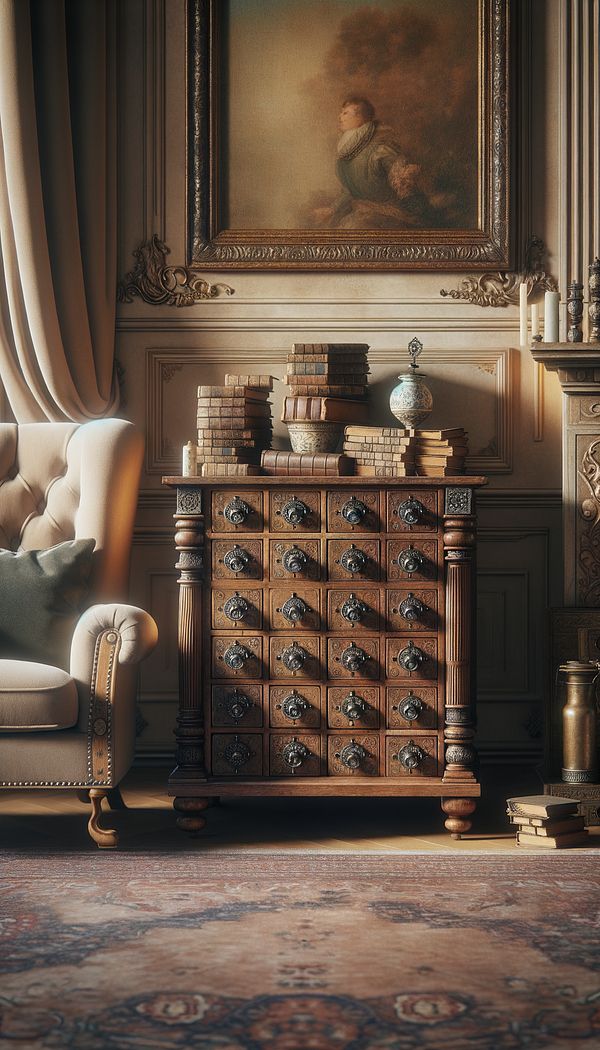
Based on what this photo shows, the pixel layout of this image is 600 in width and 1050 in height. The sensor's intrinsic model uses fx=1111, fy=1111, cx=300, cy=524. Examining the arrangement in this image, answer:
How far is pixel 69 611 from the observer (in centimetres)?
334

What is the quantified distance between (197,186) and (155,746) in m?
2.13

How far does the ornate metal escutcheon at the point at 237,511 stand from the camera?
335 cm

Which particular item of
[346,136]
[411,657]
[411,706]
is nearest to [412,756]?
[411,706]

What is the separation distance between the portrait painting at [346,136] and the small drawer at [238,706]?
1.69 m

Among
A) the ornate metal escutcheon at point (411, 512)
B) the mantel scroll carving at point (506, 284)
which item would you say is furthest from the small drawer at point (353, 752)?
the mantel scroll carving at point (506, 284)

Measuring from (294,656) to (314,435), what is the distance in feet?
2.69

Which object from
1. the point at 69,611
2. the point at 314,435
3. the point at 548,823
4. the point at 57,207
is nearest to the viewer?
the point at 548,823

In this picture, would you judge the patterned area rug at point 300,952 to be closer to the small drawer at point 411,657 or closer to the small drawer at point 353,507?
the small drawer at point 411,657

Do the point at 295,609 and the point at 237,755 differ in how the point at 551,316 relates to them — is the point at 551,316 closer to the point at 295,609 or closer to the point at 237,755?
the point at 295,609

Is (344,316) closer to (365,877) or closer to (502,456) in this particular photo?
(502,456)

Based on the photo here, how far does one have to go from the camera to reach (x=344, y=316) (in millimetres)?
4215

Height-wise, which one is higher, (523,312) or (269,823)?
(523,312)

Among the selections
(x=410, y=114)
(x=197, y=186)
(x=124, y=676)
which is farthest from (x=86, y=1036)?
(x=410, y=114)

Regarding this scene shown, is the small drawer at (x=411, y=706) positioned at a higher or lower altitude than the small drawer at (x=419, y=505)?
lower
